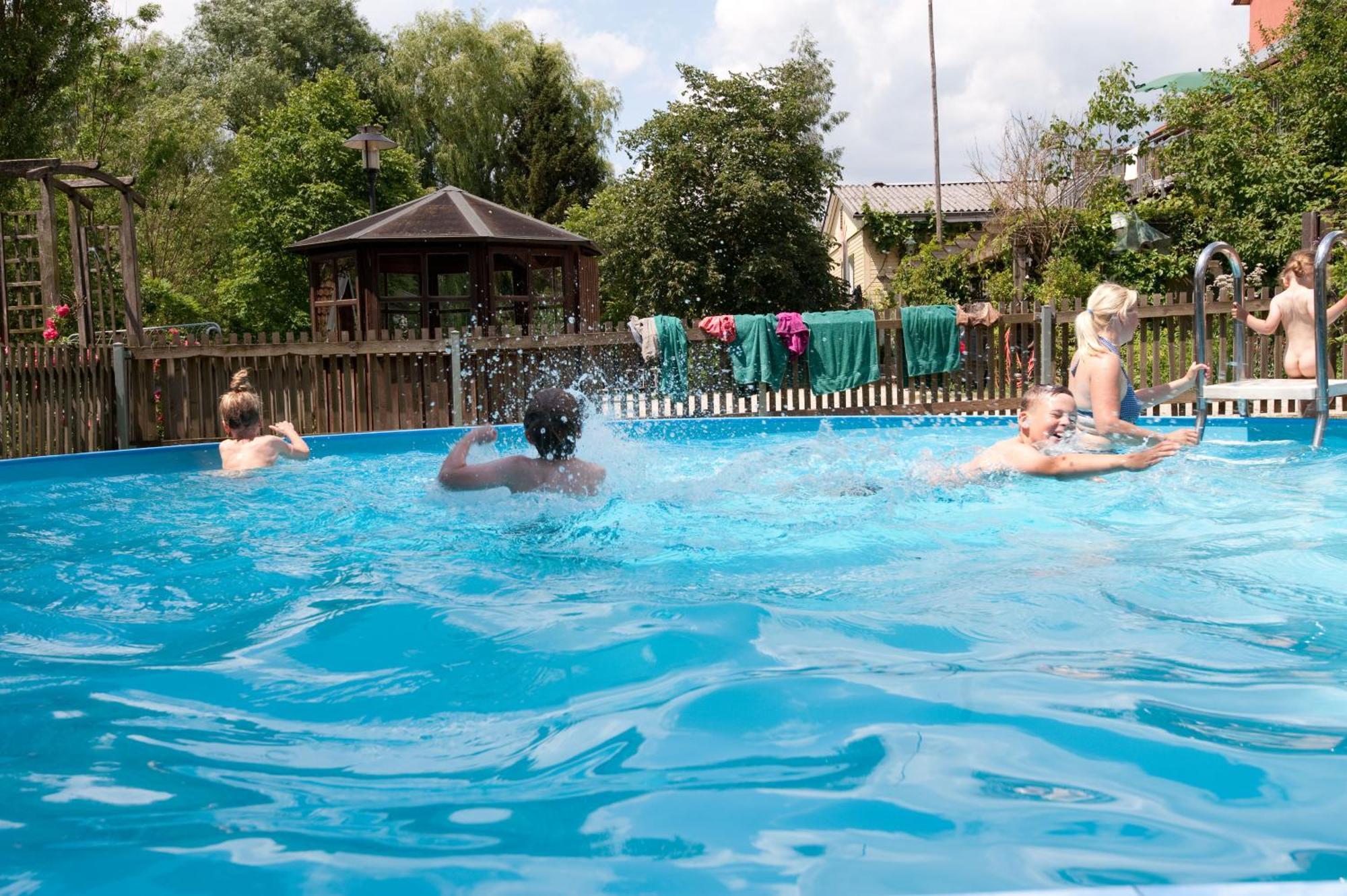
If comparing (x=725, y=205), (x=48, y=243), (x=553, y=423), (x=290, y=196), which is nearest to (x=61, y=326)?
(x=48, y=243)

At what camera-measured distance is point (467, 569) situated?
5.31m

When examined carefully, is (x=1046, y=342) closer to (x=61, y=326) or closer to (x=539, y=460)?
(x=539, y=460)

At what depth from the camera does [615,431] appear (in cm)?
1129

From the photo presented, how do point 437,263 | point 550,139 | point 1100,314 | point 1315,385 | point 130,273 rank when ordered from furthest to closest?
1. point 550,139
2. point 437,263
3. point 130,273
4. point 1315,385
5. point 1100,314

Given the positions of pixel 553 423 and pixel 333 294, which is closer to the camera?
pixel 553 423

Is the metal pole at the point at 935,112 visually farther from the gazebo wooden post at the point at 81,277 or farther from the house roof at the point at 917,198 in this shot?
the gazebo wooden post at the point at 81,277

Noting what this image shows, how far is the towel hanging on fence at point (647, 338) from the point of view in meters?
13.1

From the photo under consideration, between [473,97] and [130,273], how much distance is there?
944 inches

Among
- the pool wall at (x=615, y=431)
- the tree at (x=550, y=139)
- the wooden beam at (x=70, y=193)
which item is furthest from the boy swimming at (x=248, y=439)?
the tree at (x=550, y=139)

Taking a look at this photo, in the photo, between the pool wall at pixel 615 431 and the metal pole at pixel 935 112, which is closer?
the pool wall at pixel 615 431

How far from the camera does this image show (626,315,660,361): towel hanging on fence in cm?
1312

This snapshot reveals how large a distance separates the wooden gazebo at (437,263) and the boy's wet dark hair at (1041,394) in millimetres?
10796

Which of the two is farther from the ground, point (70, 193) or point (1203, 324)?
point (70, 193)

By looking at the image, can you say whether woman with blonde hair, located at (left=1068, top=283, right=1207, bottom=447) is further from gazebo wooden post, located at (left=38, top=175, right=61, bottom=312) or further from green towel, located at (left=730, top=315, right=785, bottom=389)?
gazebo wooden post, located at (left=38, top=175, right=61, bottom=312)
